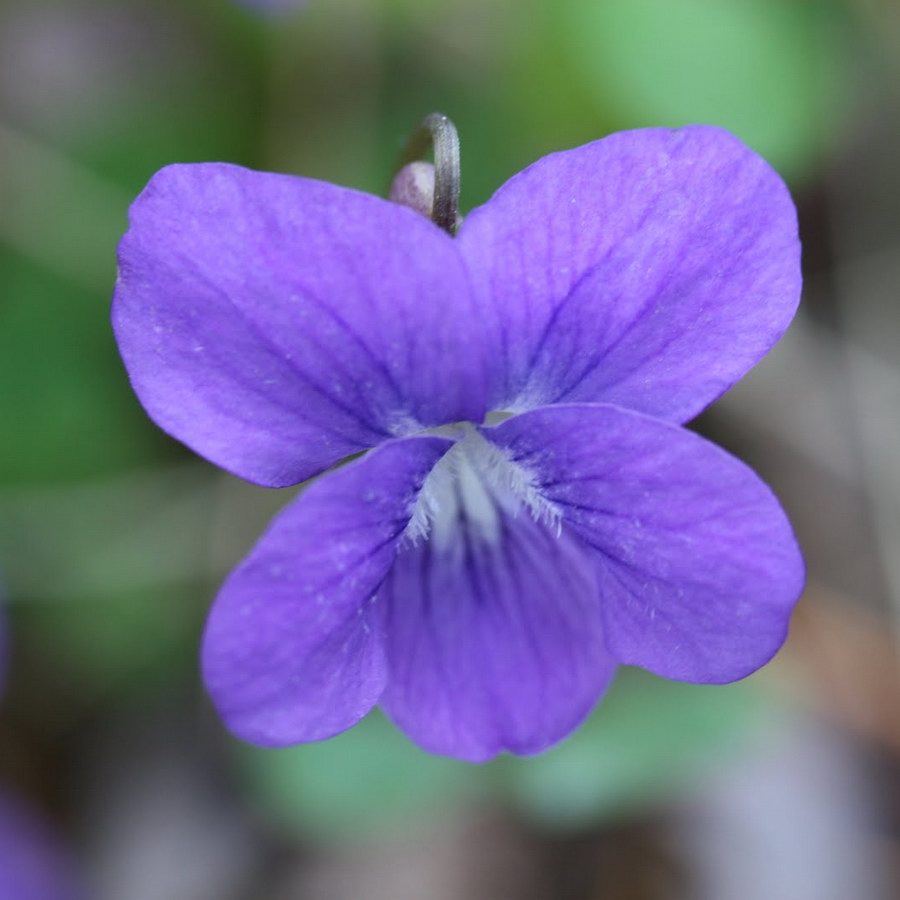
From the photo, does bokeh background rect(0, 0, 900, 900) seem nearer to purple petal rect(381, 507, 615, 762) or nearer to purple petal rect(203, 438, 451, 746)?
purple petal rect(381, 507, 615, 762)

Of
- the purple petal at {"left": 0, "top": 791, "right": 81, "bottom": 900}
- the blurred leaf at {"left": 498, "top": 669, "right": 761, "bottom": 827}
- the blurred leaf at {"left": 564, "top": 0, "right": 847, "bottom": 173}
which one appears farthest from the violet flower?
the purple petal at {"left": 0, "top": 791, "right": 81, "bottom": 900}

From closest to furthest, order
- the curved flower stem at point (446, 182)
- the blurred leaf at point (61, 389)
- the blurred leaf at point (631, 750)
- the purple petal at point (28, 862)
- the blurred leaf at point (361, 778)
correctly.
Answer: the curved flower stem at point (446, 182) < the blurred leaf at point (631, 750) < the blurred leaf at point (361, 778) < the purple petal at point (28, 862) < the blurred leaf at point (61, 389)

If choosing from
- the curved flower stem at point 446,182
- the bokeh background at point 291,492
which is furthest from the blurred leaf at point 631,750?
the curved flower stem at point 446,182

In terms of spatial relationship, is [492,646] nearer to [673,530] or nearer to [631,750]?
[673,530]

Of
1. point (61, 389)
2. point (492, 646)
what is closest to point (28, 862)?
point (61, 389)

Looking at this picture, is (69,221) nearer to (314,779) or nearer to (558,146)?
(558,146)

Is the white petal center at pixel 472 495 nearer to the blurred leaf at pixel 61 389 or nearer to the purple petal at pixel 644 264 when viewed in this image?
A: the purple petal at pixel 644 264
